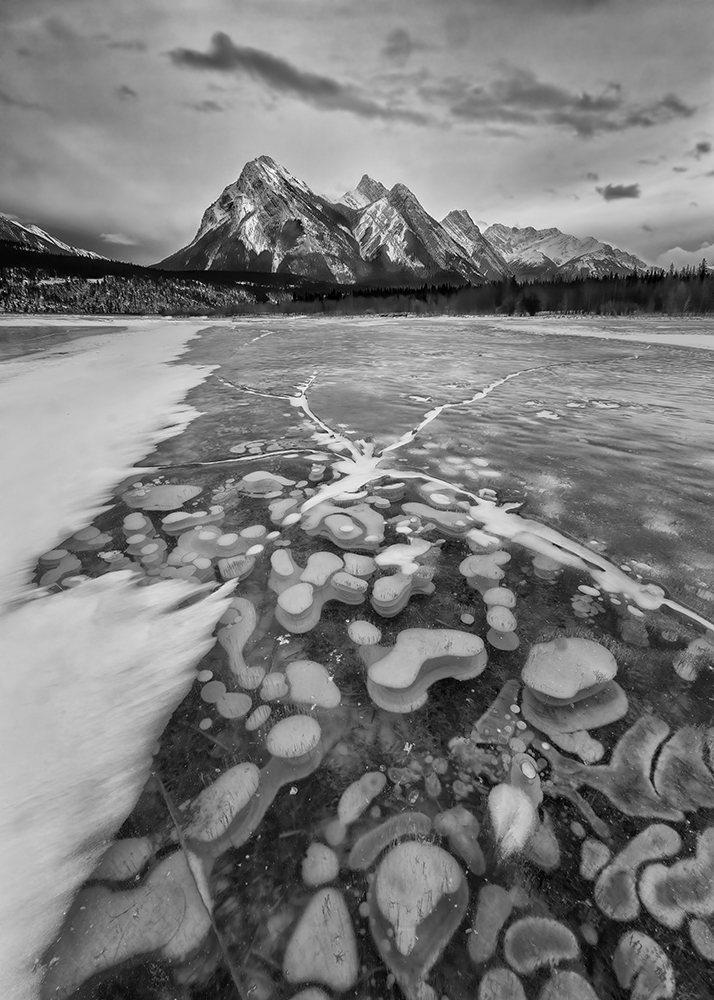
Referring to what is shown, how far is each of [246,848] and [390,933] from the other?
0.33 meters

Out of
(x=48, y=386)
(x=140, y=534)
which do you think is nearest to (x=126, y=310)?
(x=48, y=386)

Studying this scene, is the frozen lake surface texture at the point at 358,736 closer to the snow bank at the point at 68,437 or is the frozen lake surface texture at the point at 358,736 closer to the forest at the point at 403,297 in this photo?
the snow bank at the point at 68,437

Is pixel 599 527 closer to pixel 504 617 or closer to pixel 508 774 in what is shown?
pixel 504 617

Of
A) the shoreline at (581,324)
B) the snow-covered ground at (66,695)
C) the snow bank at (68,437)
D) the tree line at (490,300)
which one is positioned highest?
the tree line at (490,300)

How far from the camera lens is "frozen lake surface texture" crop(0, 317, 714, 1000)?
812 mm

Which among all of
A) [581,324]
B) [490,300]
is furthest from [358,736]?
[490,300]

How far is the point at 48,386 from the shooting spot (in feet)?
Result: 19.9

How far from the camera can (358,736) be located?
3.82 feet

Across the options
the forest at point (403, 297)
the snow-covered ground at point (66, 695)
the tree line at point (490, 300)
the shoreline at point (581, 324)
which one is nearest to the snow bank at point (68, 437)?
the snow-covered ground at point (66, 695)

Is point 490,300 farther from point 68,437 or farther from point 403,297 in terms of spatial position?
point 68,437

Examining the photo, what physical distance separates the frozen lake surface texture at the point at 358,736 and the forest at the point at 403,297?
130ft

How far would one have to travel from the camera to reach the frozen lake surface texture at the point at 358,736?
0.81 metres

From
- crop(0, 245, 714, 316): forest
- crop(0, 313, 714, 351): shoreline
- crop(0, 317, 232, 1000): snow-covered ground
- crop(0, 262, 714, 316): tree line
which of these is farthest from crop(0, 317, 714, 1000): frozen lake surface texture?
crop(0, 262, 714, 316): tree line

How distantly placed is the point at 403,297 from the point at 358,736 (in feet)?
183
